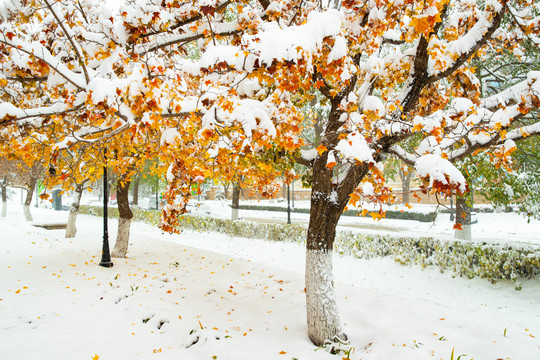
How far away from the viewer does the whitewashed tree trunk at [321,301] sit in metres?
4.39

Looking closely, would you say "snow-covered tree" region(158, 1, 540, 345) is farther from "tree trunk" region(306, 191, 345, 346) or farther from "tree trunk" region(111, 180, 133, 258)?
"tree trunk" region(111, 180, 133, 258)

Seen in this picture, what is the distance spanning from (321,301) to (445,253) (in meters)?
6.17

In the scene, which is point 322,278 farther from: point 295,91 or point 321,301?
point 295,91

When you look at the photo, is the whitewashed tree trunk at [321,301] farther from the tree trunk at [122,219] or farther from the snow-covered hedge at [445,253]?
the tree trunk at [122,219]

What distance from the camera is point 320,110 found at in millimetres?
13555

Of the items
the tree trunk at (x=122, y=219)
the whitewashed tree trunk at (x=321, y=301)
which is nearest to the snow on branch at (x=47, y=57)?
the whitewashed tree trunk at (x=321, y=301)

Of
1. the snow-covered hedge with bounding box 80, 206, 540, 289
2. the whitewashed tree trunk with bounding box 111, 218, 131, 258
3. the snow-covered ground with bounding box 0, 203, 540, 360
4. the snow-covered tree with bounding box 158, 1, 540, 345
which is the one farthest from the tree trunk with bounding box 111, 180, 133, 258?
Result: the snow-covered hedge with bounding box 80, 206, 540, 289

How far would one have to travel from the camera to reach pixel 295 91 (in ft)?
15.1

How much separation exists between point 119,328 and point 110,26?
14.7 ft

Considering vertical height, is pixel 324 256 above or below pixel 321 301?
above

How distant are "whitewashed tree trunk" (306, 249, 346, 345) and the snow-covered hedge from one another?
5.68 metres

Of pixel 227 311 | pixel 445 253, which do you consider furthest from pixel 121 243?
pixel 445 253

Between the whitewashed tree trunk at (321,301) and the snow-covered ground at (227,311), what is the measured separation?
24 centimetres

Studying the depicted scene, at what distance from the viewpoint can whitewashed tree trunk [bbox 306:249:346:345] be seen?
14.4 ft
